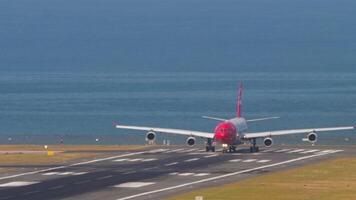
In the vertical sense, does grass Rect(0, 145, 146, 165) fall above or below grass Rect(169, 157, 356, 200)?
above

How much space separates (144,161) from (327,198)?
110 feet

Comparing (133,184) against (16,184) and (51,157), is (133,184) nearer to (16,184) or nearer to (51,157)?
(16,184)

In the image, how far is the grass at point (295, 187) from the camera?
103812 mm

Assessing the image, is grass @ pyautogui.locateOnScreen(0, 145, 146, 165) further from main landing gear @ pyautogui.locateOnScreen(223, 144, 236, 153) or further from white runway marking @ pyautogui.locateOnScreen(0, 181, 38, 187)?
main landing gear @ pyautogui.locateOnScreen(223, 144, 236, 153)

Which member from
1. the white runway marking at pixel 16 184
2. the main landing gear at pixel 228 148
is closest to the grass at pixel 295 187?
the white runway marking at pixel 16 184

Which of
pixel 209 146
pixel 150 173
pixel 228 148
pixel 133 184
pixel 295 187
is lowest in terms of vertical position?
pixel 295 187

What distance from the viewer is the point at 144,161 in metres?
134

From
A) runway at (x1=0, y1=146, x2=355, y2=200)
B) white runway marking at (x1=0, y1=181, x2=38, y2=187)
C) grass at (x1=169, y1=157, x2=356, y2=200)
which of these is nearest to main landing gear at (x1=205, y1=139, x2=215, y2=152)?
runway at (x1=0, y1=146, x2=355, y2=200)

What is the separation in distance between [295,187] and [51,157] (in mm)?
35296

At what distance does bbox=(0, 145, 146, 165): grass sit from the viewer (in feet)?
438

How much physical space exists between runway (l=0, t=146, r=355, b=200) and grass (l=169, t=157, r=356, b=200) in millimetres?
2210

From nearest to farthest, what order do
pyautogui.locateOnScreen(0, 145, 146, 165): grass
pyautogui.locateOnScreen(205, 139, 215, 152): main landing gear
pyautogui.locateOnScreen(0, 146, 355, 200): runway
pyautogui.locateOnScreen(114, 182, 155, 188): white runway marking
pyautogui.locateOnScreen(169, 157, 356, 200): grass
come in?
pyautogui.locateOnScreen(169, 157, 356, 200): grass
pyautogui.locateOnScreen(0, 146, 355, 200): runway
pyautogui.locateOnScreen(114, 182, 155, 188): white runway marking
pyautogui.locateOnScreen(0, 145, 146, 165): grass
pyautogui.locateOnScreen(205, 139, 215, 152): main landing gear

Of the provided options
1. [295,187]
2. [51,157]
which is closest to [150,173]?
[295,187]

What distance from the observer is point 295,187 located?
110 meters
